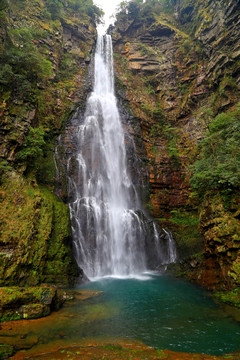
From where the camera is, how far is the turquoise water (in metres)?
4.66

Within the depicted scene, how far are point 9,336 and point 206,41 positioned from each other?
83.7 feet

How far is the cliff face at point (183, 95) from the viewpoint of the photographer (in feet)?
30.5

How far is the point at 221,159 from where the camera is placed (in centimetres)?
988

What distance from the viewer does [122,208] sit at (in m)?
15.5

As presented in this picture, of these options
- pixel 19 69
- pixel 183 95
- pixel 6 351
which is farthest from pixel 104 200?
pixel 183 95

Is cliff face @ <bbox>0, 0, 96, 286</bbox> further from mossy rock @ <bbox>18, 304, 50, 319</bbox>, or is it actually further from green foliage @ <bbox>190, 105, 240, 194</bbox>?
green foliage @ <bbox>190, 105, 240, 194</bbox>

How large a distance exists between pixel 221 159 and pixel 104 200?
8.42 meters

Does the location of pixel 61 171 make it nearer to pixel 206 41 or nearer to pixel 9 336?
pixel 9 336

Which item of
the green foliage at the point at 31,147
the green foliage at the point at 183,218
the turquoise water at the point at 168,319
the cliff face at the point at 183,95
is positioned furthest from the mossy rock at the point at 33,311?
the green foliage at the point at 183,218

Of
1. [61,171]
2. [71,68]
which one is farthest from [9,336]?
[71,68]

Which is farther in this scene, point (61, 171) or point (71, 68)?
point (71, 68)

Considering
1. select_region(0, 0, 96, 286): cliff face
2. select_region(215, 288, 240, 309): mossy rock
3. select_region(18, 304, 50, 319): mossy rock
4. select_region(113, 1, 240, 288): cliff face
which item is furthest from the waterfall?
select_region(215, 288, 240, 309): mossy rock

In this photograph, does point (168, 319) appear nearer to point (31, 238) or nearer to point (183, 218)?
point (31, 238)

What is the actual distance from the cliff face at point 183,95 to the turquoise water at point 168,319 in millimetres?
1778
